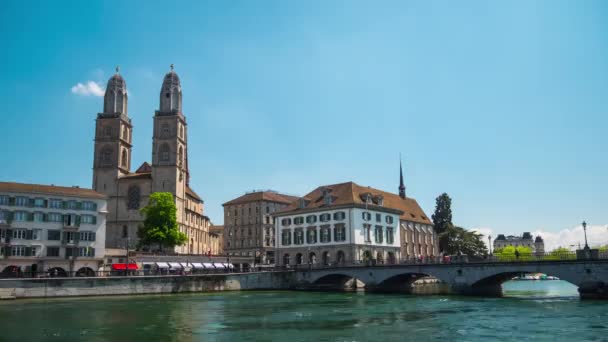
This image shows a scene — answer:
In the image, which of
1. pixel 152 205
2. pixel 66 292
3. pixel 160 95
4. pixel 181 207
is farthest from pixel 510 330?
pixel 160 95

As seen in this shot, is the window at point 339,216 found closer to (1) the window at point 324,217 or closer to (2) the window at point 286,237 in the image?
(1) the window at point 324,217

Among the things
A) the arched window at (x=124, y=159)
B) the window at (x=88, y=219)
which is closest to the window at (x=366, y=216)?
the window at (x=88, y=219)

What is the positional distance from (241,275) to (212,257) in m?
15.9

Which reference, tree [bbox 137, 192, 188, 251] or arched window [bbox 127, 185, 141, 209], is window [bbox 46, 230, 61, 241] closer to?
tree [bbox 137, 192, 188, 251]

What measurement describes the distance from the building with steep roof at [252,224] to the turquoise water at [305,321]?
6733 cm

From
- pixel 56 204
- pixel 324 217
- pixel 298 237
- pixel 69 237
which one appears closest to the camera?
pixel 56 204

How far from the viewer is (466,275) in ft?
180

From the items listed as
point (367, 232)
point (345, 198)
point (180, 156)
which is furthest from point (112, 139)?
point (367, 232)

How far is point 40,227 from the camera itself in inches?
2554

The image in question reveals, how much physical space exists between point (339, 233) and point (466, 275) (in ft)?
72.7

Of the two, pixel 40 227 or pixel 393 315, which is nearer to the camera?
pixel 393 315

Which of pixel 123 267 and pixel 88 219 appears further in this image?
pixel 88 219

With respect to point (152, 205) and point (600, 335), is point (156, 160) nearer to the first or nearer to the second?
point (152, 205)

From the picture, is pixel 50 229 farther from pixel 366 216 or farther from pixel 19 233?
pixel 366 216
